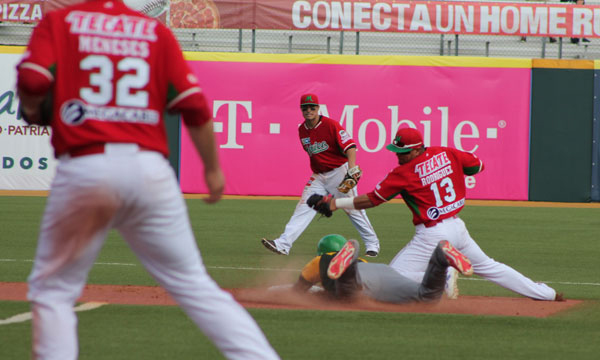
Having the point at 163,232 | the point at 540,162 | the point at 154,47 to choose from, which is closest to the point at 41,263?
the point at 163,232

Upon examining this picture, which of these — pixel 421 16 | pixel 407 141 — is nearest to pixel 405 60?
pixel 421 16

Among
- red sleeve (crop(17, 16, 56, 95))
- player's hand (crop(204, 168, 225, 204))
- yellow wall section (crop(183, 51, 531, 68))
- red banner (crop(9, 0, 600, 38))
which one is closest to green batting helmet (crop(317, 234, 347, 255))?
player's hand (crop(204, 168, 225, 204))

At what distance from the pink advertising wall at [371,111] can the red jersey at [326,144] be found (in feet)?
25.3

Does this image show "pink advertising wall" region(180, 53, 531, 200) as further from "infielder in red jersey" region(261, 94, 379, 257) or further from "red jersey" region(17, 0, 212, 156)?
"red jersey" region(17, 0, 212, 156)

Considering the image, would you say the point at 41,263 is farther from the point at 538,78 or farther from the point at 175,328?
the point at 538,78

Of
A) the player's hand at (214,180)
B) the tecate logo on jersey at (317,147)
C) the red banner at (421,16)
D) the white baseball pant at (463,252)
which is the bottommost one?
the white baseball pant at (463,252)

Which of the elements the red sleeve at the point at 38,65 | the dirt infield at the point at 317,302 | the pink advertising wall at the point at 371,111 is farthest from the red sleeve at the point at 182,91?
the pink advertising wall at the point at 371,111

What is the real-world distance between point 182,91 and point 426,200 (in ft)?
14.3

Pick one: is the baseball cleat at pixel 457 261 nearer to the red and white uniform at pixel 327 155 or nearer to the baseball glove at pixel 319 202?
the baseball glove at pixel 319 202

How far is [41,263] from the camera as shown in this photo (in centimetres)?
374

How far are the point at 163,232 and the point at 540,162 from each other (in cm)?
1694

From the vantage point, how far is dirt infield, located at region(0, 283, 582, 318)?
7320 mm

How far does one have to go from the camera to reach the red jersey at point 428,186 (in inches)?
306

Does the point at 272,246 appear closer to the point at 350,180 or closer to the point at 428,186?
the point at 350,180
